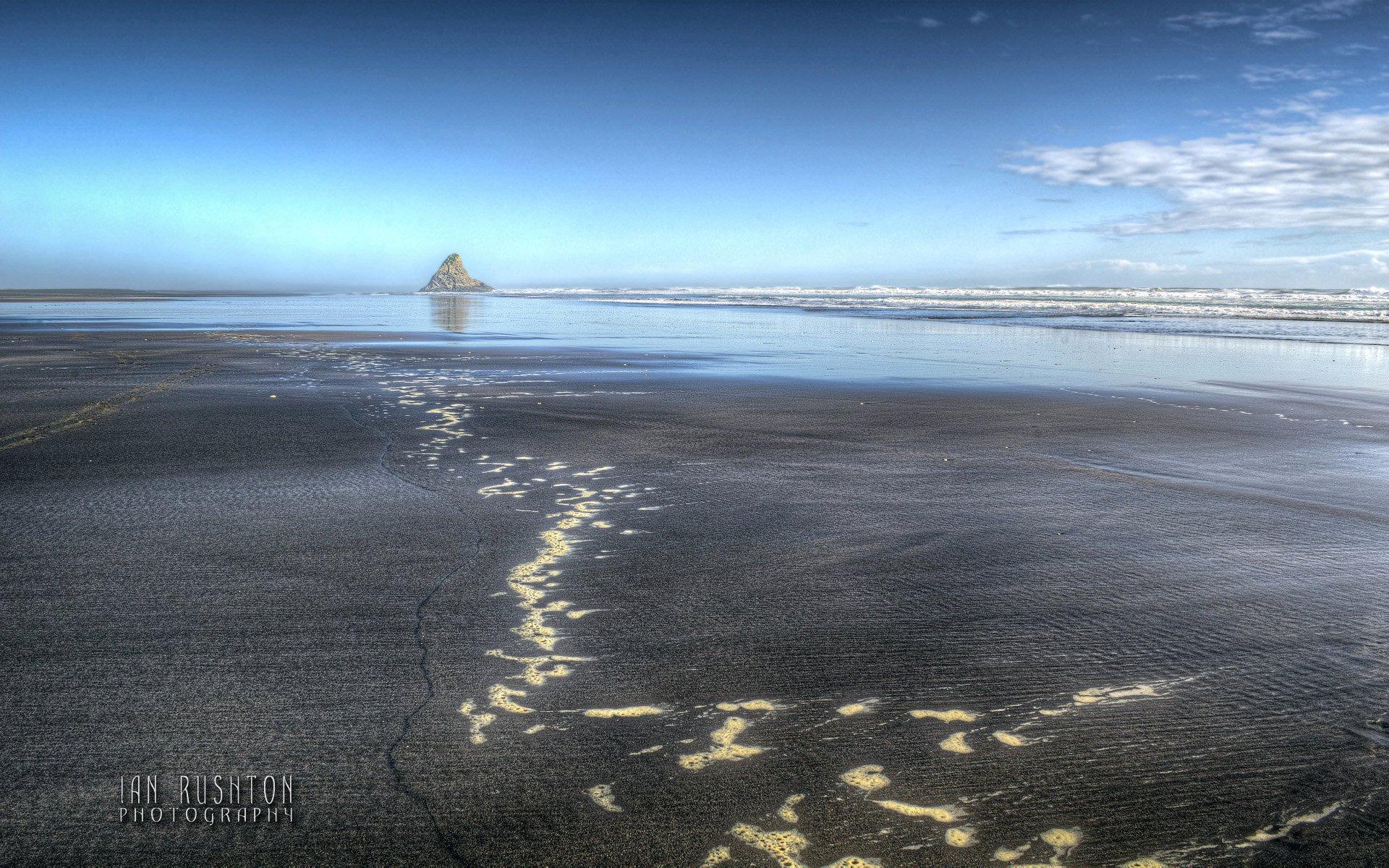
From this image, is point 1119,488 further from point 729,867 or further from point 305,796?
point 305,796

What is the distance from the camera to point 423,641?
12.4 feet

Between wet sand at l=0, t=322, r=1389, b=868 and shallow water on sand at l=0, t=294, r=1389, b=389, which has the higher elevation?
shallow water on sand at l=0, t=294, r=1389, b=389

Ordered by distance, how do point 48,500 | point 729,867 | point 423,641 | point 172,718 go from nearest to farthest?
point 729,867 < point 172,718 < point 423,641 < point 48,500

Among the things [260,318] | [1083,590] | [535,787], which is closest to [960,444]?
[1083,590]

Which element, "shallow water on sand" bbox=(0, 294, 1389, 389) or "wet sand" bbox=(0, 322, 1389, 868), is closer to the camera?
"wet sand" bbox=(0, 322, 1389, 868)

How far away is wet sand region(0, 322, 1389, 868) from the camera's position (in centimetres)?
254

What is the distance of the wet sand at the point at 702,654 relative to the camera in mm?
2543

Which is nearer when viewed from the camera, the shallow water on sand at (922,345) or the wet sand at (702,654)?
the wet sand at (702,654)

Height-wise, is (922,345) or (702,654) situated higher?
(922,345)

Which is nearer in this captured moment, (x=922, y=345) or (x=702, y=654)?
(x=702, y=654)

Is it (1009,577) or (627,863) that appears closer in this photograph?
(627,863)

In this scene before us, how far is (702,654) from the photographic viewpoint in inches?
145

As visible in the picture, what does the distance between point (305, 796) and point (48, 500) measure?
5.01 m

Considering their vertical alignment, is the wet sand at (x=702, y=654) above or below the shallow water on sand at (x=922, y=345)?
below
